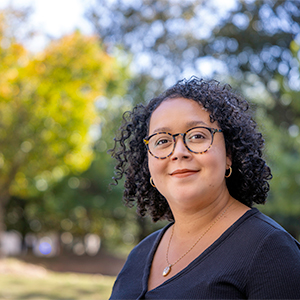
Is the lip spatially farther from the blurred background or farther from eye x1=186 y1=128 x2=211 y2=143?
the blurred background

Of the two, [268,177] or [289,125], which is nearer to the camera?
[268,177]

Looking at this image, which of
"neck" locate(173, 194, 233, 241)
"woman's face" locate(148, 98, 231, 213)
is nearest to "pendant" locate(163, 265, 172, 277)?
"neck" locate(173, 194, 233, 241)

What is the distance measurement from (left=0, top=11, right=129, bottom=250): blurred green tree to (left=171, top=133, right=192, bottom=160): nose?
1039cm

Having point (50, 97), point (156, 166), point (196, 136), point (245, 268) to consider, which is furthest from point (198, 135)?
point (50, 97)

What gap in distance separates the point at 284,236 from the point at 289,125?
1322 centimetres

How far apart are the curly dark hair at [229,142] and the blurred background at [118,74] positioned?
5809 millimetres

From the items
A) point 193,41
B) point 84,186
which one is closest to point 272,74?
point 193,41

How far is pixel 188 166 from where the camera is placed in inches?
65.6

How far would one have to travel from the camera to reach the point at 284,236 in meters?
1.40

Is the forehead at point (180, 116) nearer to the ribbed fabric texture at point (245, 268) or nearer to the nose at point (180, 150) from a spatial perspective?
the nose at point (180, 150)

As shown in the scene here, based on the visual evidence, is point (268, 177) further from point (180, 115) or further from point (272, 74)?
point (272, 74)

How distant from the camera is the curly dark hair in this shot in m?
1.84

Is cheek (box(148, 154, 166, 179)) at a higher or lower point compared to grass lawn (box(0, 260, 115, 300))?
higher

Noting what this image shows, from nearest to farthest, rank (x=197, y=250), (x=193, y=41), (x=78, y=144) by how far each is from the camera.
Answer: (x=197, y=250)
(x=78, y=144)
(x=193, y=41)
